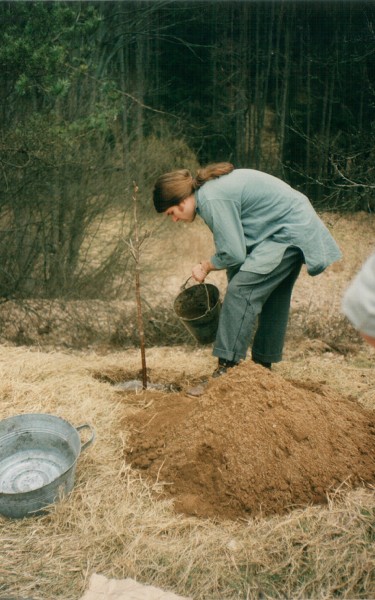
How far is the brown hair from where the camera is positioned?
13.3ft

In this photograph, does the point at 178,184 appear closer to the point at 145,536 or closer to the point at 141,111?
the point at 145,536

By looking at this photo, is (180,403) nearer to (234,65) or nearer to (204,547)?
(204,547)

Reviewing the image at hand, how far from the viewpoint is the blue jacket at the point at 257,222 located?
404 centimetres

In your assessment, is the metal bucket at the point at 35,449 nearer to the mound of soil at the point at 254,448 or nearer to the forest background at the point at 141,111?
the mound of soil at the point at 254,448

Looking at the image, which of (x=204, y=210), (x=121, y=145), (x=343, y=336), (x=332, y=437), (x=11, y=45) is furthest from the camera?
(x=121, y=145)

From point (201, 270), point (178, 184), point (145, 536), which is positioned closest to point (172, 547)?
point (145, 536)

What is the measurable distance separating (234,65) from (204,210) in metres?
10.5

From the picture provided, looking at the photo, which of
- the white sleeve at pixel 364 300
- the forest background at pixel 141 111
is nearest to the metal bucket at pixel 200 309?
the forest background at pixel 141 111

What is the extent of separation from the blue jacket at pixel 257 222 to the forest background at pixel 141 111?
2.22 m

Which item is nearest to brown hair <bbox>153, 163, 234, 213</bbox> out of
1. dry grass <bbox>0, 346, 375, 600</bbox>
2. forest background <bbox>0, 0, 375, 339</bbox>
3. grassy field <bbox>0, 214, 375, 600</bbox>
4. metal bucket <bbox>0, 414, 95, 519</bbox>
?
grassy field <bbox>0, 214, 375, 600</bbox>

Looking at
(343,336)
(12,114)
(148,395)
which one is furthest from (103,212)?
(148,395)

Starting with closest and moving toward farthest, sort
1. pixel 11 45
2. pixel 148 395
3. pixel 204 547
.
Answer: pixel 204 547
pixel 148 395
pixel 11 45

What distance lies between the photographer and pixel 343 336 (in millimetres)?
6805

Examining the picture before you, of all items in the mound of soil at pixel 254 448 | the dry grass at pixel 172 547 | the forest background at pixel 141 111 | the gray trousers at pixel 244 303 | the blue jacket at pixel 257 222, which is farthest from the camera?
the forest background at pixel 141 111
